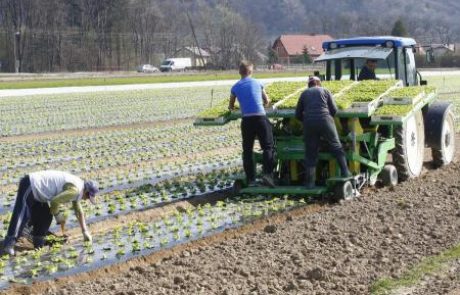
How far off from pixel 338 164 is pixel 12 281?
15.4 feet

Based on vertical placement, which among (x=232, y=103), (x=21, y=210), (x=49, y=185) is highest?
(x=232, y=103)

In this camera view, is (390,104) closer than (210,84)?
Yes

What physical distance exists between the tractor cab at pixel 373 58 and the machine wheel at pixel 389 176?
185 centimetres

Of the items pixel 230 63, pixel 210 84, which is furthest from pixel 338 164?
pixel 230 63

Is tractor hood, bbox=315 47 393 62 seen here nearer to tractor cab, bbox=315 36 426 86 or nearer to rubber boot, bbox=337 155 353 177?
tractor cab, bbox=315 36 426 86

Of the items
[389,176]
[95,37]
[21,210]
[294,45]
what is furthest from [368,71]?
[294,45]

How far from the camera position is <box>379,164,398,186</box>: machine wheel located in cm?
1066

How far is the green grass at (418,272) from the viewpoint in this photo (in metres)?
6.42

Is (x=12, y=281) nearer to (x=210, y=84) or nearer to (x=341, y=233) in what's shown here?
(x=341, y=233)

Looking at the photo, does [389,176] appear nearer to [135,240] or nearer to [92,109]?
[135,240]

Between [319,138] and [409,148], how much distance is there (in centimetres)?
202

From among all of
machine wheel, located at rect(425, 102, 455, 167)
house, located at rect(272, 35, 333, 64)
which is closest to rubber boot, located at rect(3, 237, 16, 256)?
machine wheel, located at rect(425, 102, 455, 167)

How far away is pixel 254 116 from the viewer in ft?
32.7

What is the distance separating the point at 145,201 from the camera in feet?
33.8
